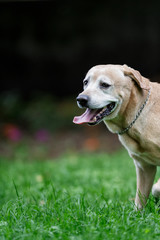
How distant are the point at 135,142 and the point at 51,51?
36.1 feet

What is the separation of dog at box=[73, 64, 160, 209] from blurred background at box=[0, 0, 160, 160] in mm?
8524

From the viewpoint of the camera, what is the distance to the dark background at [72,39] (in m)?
13.4

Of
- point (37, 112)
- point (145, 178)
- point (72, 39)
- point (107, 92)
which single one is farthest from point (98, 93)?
point (72, 39)

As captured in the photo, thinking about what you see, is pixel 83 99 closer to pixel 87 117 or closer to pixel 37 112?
pixel 87 117

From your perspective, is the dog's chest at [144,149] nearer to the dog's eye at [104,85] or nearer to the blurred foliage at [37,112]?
the dog's eye at [104,85]

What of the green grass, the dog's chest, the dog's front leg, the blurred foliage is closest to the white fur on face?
the dog's chest

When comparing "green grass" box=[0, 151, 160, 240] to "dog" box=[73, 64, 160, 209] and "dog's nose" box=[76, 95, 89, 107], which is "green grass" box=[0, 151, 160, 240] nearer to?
"dog" box=[73, 64, 160, 209]

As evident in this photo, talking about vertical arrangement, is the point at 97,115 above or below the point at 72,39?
above

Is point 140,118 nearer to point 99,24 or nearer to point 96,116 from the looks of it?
point 96,116

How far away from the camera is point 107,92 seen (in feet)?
11.8

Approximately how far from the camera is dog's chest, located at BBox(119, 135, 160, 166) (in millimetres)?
3569

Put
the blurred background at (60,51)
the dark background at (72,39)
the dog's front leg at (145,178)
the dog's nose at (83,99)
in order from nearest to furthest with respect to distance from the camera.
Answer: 1. the dog's nose at (83,99)
2. the dog's front leg at (145,178)
3. the blurred background at (60,51)
4. the dark background at (72,39)

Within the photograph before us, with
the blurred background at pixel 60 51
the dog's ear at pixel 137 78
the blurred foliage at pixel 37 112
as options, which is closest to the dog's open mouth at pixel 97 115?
the dog's ear at pixel 137 78

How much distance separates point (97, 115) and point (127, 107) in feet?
1.06
